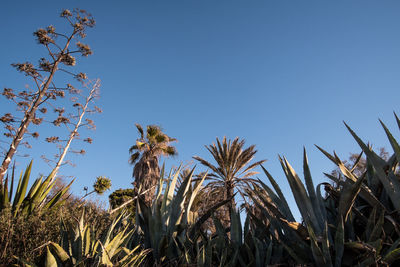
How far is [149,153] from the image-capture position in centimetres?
1514

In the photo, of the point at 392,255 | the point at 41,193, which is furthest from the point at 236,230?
the point at 41,193

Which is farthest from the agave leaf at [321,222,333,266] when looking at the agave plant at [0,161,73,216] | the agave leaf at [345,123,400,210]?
the agave plant at [0,161,73,216]

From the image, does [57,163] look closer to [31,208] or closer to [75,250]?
[31,208]

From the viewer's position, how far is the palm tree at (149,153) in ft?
46.2

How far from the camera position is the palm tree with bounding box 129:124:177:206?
14070 mm

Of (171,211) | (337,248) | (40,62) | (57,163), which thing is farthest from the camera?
(57,163)

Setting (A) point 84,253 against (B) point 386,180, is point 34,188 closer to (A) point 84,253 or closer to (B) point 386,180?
(A) point 84,253

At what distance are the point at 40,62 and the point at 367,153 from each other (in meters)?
11.1

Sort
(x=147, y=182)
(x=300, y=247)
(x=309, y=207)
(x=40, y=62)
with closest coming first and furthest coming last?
(x=300, y=247)
(x=309, y=207)
(x=40, y=62)
(x=147, y=182)

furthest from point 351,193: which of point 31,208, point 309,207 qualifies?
point 31,208

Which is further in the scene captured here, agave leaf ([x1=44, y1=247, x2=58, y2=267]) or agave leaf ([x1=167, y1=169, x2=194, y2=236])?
agave leaf ([x1=167, y1=169, x2=194, y2=236])

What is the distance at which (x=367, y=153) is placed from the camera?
2727mm

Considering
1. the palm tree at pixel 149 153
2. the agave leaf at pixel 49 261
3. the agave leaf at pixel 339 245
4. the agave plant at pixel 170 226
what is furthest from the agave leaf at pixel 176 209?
the palm tree at pixel 149 153

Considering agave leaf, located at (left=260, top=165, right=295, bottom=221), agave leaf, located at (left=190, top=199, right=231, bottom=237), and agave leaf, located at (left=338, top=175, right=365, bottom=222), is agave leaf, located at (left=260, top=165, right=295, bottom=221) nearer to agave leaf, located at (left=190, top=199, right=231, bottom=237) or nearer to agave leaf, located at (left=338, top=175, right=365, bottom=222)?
agave leaf, located at (left=338, top=175, right=365, bottom=222)
